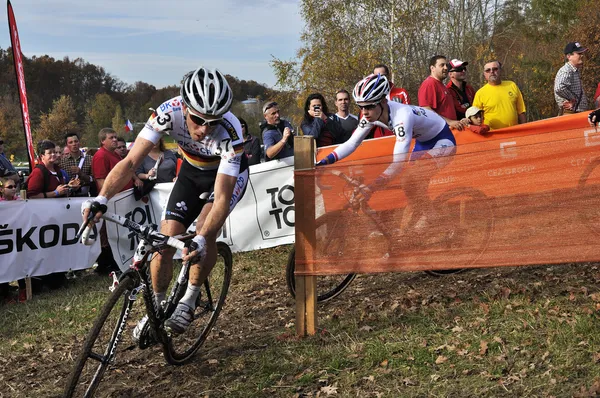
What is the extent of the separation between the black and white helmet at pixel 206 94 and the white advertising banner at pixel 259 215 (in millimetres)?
4745

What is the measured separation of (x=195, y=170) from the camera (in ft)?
18.4

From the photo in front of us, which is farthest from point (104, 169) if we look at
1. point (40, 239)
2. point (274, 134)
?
point (274, 134)

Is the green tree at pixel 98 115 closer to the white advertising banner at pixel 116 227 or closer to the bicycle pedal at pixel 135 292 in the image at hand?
the white advertising banner at pixel 116 227

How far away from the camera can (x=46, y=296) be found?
8.98 m

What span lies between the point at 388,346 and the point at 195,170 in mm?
2238

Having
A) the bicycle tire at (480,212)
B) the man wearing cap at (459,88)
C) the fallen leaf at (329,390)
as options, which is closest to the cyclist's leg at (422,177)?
the bicycle tire at (480,212)

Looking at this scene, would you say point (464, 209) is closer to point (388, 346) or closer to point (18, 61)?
point (388, 346)

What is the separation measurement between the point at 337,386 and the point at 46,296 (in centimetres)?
582

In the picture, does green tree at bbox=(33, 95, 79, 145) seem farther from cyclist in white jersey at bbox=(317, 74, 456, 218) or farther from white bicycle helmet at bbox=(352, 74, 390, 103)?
white bicycle helmet at bbox=(352, 74, 390, 103)

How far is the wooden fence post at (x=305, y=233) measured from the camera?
5.55 meters

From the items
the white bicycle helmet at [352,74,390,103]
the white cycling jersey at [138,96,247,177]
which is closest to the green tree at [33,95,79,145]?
the white bicycle helmet at [352,74,390,103]

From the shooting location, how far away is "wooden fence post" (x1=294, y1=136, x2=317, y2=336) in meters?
5.55

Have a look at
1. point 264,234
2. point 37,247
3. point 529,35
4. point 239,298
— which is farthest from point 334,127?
point 529,35

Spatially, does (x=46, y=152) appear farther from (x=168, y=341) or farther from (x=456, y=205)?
(x=456, y=205)
